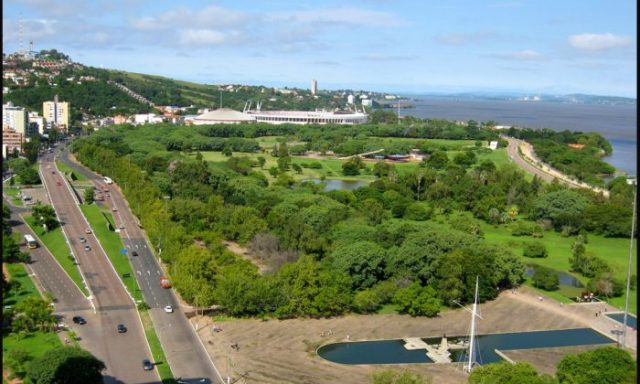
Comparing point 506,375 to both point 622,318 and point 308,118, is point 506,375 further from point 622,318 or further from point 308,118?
point 308,118

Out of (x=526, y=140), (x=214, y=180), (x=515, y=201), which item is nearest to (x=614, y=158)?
(x=526, y=140)

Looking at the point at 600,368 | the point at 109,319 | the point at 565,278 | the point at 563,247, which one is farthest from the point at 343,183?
the point at 600,368

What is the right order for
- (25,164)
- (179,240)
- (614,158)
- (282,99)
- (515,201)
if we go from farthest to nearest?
(282,99)
(614,158)
(25,164)
(515,201)
(179,240)

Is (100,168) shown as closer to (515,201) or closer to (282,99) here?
(515,201)

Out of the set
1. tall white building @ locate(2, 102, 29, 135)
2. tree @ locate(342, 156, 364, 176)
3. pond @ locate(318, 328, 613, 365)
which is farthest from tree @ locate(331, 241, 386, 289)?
tall white building @ locate(2, 102, 29, 135)

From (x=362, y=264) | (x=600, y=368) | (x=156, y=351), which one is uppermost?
(x=362, y=264)

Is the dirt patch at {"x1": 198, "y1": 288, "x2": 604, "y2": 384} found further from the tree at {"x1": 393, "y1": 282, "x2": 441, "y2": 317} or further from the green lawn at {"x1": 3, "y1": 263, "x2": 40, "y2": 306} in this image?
the green lawn at {"x1": 3, "y1": 263, "x2": 40, "y2": 306}
